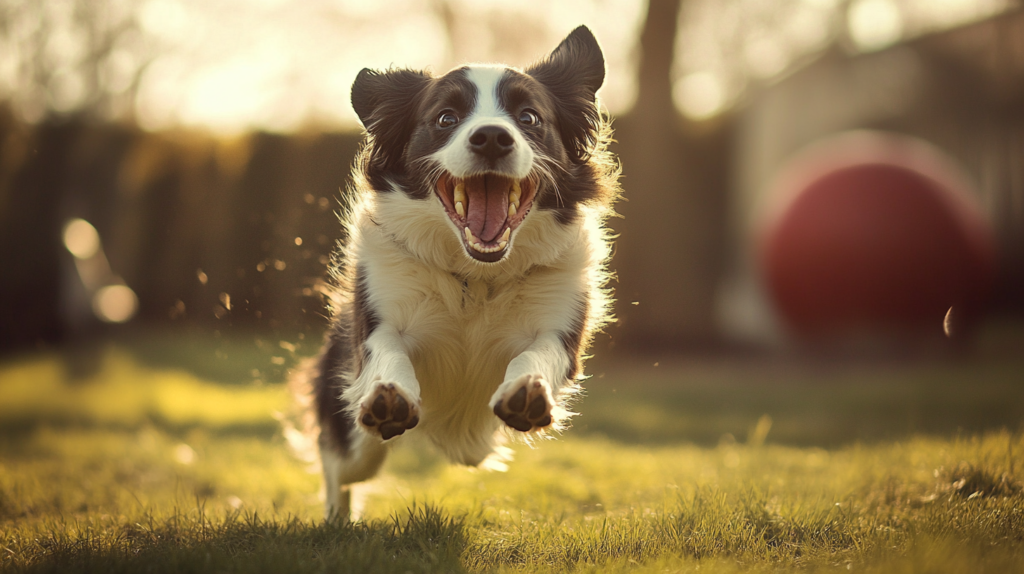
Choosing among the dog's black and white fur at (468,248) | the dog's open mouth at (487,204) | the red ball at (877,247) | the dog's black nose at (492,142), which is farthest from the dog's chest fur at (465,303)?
the red ball at (877,247)

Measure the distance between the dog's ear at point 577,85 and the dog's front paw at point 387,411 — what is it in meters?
1.83

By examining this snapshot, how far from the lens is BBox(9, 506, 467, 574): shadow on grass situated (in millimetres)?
Result: 2703

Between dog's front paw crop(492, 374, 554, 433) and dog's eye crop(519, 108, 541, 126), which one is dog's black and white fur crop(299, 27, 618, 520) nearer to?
dog's eye crop(519, 108, 541, 126)

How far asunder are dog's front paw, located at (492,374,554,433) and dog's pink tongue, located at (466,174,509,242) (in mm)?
864

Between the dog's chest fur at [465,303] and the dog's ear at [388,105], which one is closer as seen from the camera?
the dog's chest fur at [465,303]

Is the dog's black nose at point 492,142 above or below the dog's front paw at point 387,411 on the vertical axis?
above

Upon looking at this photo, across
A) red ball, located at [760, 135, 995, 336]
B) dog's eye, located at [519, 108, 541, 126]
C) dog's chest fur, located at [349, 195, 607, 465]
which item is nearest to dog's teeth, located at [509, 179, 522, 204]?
dog's chest fur, located at [349, 195, 607, 465]

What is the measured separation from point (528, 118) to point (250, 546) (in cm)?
221

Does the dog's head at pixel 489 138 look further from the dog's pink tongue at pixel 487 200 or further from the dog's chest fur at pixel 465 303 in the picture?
the dog's chest fur at pixel 465 303

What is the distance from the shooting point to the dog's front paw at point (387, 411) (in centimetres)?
283

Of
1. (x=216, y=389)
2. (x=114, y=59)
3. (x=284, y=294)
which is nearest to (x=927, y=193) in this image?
(x=284, y=294)

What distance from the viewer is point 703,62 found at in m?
13.2

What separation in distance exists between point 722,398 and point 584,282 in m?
5.03

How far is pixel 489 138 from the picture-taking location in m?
3.26
